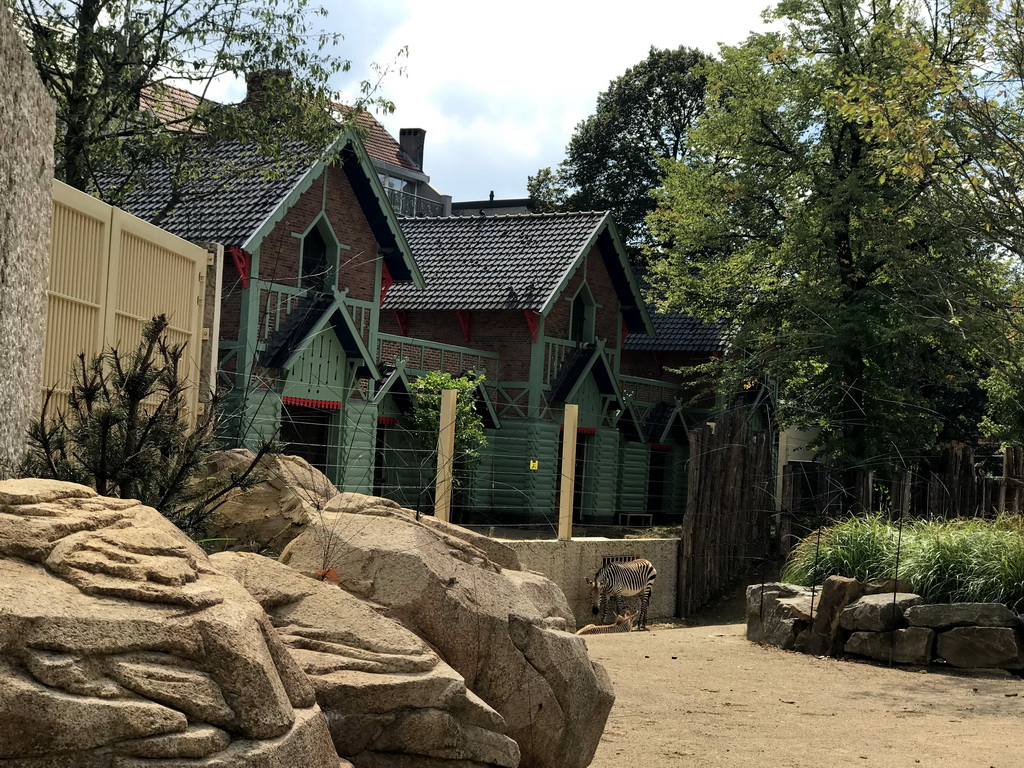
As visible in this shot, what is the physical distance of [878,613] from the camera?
1164 centimetres

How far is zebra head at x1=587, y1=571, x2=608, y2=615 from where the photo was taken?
15203 millimetres

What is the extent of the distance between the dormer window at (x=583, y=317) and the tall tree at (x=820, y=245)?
2716 mm

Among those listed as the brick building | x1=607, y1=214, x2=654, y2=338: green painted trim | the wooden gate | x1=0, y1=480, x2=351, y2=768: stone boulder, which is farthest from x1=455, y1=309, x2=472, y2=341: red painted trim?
x1=0, y1=480, x2=351, y2=768: stone boulder

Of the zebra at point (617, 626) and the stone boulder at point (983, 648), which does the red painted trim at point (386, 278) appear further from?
the stone boulder at point (983, 648)

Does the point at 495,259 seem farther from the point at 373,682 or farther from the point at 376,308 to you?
the point at 373,682

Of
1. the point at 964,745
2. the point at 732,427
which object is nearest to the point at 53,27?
the point at 732,427

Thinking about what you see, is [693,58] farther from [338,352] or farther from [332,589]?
[332,589]

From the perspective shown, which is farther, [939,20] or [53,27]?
[939,20]

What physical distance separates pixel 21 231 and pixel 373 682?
2826 mm

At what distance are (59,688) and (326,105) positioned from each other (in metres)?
12.8

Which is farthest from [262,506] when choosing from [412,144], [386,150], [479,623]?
[412,144]

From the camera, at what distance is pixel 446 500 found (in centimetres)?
1246

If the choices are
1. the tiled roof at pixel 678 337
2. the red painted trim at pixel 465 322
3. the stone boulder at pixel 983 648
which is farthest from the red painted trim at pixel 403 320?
the stone boulder at pixel 983 648

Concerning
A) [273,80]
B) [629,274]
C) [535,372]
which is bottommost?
[535,372]
